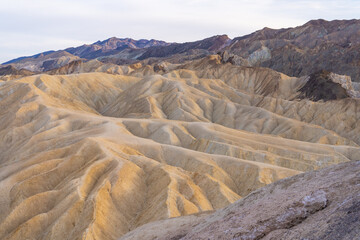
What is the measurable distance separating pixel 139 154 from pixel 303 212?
39.3m

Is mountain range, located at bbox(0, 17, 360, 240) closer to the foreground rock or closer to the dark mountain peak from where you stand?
the foreground rock

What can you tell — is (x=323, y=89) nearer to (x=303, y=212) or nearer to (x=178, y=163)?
(x=178, y=163)

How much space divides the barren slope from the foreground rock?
734 inches

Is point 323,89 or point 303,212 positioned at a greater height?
point 303,212

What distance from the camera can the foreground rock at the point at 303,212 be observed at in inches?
423

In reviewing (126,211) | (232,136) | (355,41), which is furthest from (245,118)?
(355,41)

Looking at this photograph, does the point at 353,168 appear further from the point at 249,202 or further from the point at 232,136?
the point at 232,136

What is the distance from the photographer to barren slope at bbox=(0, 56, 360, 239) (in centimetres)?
3553

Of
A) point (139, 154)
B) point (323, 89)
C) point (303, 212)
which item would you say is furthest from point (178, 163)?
point (323, 89)

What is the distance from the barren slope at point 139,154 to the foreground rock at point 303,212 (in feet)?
61.2

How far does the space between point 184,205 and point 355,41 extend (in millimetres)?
181041

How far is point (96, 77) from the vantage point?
129 metres

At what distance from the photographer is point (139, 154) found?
5034cm

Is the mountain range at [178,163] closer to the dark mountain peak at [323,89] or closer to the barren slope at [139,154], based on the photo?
the barren slope at [139,154]
